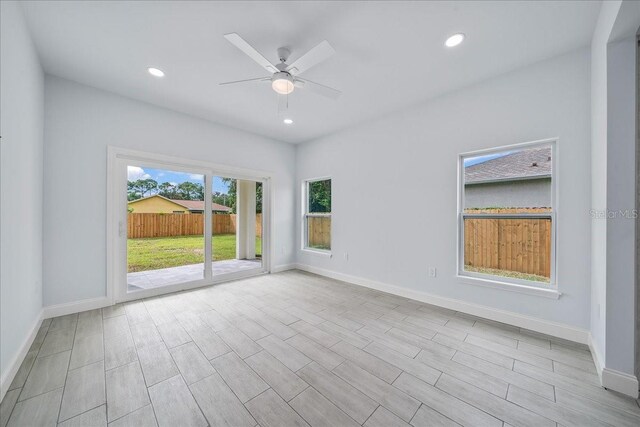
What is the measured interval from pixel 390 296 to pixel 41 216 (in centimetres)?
448

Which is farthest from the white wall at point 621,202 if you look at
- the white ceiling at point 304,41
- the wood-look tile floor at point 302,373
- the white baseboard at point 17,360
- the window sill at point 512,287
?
the white baseboard at point 17,360

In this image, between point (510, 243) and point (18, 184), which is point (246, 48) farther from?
point (510, 243)

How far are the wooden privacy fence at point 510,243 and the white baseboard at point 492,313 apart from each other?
502 millimetres

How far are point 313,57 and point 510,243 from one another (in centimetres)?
298

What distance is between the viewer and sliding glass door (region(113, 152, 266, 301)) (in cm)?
331

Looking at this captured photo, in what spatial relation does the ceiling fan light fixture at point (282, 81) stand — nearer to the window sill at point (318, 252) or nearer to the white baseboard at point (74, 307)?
the window sill at point (318, 252)

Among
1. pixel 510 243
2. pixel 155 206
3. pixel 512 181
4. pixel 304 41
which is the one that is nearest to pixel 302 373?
pixel 510 243

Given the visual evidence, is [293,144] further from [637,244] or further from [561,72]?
[637,244]

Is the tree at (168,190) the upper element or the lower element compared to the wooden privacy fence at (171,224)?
upper

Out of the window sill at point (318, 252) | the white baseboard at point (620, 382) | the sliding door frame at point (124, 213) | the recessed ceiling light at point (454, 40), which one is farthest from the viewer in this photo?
the window sill at point (318, 252)

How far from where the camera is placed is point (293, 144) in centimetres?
532

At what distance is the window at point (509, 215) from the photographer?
250cm

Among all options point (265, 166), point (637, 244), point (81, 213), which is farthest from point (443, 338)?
point (81, 213)

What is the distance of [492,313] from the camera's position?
2707 millimetres
